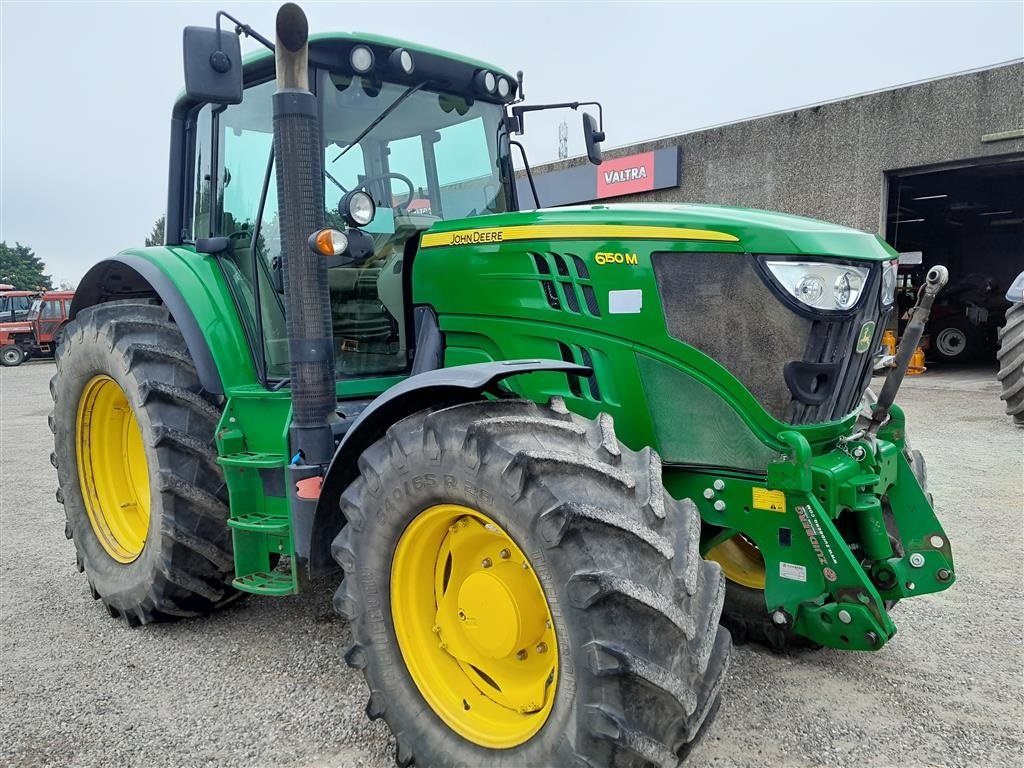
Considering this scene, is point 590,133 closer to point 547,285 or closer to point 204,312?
point 547,285

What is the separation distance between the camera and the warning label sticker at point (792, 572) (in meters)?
2.36

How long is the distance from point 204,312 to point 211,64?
3.95 ft

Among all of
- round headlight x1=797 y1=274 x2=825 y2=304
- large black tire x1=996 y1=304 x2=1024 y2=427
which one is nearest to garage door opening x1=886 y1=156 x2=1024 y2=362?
large black tire x1=996 y1=304 x2=1024 y2=427

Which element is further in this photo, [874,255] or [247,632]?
[247,632]

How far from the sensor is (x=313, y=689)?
9.50 feet

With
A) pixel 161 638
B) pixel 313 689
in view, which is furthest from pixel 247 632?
pixel 313 689

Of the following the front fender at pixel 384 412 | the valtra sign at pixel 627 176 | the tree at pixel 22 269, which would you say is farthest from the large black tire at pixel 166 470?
the tree at pixel 22 269

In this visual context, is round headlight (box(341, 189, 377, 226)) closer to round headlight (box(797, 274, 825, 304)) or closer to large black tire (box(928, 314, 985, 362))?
round headlight (box(797, 274, 825, 304))

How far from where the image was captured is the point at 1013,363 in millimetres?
7812

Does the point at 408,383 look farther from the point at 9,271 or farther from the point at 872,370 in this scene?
the point at 9,271

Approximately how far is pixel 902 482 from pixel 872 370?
42cm

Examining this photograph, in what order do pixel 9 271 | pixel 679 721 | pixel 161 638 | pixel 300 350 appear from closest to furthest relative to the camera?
pixel 679 721, pixel 300 350, pixel 161 638, pixel 9 271

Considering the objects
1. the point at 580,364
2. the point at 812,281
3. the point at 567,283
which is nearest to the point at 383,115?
the point at 567,283

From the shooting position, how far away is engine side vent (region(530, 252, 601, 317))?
2688mm
